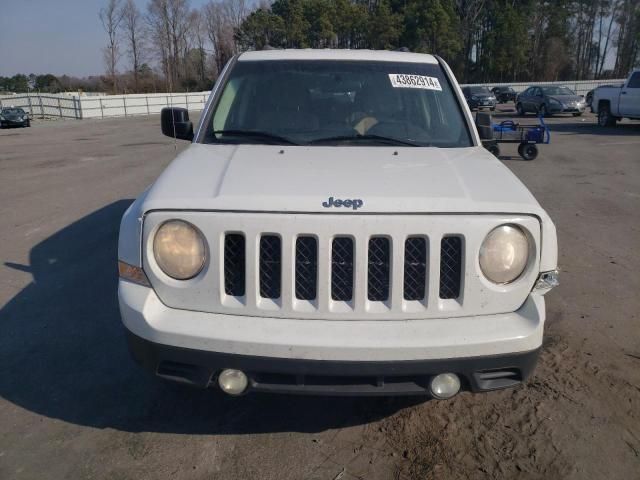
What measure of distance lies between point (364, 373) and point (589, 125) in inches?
930

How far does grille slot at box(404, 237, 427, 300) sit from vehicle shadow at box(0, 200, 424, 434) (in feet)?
3.10

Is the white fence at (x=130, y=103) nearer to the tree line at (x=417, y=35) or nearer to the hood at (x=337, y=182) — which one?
the tree line at (x=417, y=35)

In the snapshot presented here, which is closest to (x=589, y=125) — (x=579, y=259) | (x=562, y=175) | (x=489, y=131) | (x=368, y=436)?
(x=562, y=175)

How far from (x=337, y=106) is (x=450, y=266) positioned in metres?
1.77

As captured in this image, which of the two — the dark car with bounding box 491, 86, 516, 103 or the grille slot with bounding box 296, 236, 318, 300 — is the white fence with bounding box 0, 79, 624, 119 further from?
the grille slot with bounding box 296, 236, 318, 300

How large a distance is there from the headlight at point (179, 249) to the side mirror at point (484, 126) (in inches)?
94.9

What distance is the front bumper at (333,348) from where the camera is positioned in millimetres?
2361

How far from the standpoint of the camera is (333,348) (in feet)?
7.70

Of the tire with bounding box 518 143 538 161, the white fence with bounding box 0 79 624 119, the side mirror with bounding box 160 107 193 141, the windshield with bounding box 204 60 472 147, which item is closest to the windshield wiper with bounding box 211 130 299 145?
the windshield with bounding box 204 60 472 147

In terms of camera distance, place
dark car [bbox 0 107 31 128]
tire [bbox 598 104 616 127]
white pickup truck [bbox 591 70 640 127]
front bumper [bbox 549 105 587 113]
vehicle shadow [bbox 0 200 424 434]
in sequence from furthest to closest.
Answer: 1. dark car [bbox 0 107 31 128]
2. front bumper [bbox 549 105 587 113]
3. tire [bbox 598 104 616 127]
4. white pickup truck [bbox 591 70 640 127]
5. vehicle shadow [bbox 0 200 424 434]

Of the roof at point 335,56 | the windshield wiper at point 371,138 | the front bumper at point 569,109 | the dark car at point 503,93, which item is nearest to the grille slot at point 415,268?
the windshield wiper at point 371,138

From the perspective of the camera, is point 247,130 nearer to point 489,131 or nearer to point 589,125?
point 489,131

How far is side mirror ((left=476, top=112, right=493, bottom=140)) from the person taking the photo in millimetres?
4064

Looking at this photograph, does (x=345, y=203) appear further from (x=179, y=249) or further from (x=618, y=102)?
(x=618, y=102)
